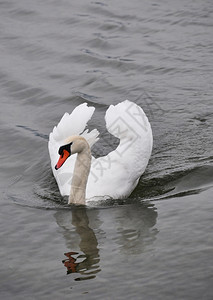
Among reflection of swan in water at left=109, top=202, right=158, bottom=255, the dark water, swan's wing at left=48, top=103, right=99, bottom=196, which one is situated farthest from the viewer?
swan's wing at left=48, top=103, right=99, bottom=196

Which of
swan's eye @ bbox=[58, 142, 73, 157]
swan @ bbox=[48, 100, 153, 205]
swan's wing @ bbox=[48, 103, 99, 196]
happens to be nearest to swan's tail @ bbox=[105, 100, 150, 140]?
swan @ bbox=[48, 100, 153, 205]

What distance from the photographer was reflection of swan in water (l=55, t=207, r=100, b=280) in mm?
7277

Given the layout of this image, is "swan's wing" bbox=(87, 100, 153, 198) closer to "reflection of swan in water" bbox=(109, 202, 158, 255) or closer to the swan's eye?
"reflection of swan in water" bbox=(109, 202, 158, 255)

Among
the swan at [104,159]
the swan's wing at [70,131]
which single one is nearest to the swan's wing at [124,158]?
the swan at [104,159]

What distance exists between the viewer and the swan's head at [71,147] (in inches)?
343

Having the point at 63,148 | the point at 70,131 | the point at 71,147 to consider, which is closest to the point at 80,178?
the point at 71,147

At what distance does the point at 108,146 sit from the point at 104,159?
1652 mm

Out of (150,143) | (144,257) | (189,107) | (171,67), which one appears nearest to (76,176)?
(150,143)

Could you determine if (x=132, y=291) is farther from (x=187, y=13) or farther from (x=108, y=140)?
(x=187, y=13)

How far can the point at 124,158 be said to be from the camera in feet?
30.9

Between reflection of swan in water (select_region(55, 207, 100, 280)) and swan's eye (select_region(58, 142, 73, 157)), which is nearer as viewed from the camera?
reflection of swan in water (select_region(55, 207, 100, 280))

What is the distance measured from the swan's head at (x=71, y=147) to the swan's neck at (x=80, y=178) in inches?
4.4

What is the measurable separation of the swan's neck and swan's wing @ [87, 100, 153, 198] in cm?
15

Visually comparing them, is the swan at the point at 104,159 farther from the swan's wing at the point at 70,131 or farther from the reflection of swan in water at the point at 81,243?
the reflection of swan in water at the point at 81,243
